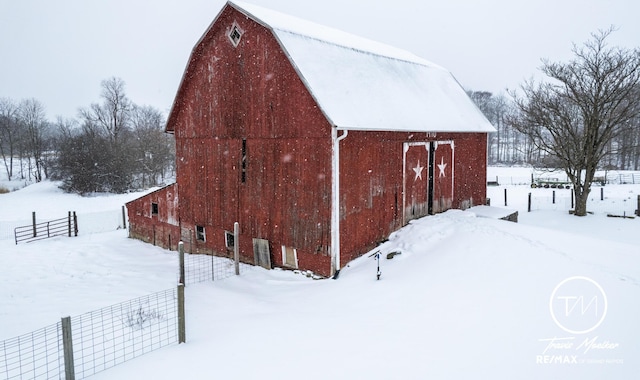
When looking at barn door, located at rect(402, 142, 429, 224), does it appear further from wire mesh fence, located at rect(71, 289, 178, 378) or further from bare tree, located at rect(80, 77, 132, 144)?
bare tree, located at rect(80, 77, 132, 144)

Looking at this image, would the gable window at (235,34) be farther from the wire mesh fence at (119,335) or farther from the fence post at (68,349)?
the fence post at (68,349)

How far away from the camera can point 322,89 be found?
1022 centimetres

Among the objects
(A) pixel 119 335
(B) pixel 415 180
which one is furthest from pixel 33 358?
(B) pixel 415 180

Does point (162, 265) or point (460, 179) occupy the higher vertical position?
point (460, 179)

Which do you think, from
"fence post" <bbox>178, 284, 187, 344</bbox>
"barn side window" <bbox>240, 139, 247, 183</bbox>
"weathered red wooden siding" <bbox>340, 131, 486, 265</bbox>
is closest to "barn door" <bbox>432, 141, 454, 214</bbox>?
"weathered red wooden siding" <bbox>340, 131, 486, 265</bbox>

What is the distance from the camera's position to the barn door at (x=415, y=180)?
41.2ft

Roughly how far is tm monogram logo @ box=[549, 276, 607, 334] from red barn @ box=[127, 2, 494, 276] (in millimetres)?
4706

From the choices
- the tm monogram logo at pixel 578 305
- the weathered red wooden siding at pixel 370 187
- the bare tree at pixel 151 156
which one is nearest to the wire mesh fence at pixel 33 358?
the weathered red wooden siding at pixel 370 187

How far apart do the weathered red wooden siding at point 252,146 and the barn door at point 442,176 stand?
5.38 metres

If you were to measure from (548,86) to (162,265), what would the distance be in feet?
62.5

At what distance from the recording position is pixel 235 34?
451 inches

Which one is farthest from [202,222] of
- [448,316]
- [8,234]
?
[8,234]

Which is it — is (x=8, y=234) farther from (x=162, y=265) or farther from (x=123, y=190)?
(x=123, y=190)

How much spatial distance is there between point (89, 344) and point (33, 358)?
0.73 meters
